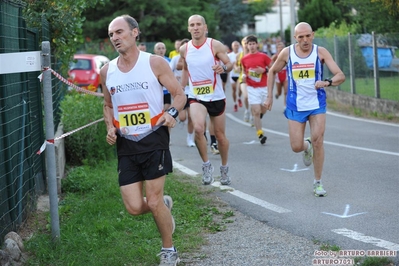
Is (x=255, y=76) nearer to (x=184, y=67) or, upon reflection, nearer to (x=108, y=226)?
(x=184, y=67)

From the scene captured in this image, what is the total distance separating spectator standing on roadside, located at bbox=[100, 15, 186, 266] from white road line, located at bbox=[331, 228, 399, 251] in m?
1.64

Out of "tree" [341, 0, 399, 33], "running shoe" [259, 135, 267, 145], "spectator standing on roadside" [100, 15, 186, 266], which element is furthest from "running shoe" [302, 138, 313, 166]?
"tree" [341, 0, 399, 33]

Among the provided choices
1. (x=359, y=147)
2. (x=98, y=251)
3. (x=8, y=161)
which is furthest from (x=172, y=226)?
(x=359, y=147)

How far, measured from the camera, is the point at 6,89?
736 centimetres

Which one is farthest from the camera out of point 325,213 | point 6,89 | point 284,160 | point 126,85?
point 284,160

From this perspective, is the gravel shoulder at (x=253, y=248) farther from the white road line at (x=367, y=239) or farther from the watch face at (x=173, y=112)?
the watch face at (x=173, y=112)

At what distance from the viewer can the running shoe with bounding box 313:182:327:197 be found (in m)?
9.27

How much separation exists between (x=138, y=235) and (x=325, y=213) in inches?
78.0

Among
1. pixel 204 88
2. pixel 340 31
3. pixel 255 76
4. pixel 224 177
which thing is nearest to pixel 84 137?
pixel 204 88

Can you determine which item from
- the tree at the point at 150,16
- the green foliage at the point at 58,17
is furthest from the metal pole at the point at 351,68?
the tree at the point at 150,16

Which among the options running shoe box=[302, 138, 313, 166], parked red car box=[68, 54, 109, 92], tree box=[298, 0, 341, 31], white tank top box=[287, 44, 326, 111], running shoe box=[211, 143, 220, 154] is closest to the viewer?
white tank top box=[287, 44, 326, 111]

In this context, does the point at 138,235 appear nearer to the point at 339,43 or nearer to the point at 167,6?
the point at 339,43

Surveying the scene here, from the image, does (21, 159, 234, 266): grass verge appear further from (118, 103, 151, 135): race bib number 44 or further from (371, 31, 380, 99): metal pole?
(371, 31, 380, 99): metal pole

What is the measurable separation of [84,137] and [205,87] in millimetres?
2292
